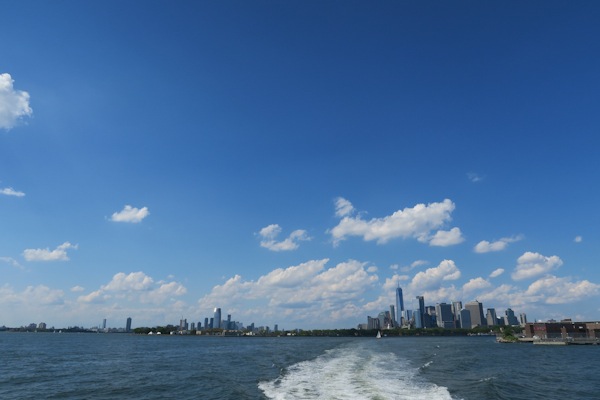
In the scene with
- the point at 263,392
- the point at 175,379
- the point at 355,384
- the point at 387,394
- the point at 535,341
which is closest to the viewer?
the point at 387,394

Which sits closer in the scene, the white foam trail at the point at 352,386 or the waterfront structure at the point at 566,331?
the white foam trail at the point at 352,386

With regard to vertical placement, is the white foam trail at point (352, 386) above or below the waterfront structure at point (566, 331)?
above

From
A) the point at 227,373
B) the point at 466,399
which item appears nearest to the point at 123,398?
the point at 227,373

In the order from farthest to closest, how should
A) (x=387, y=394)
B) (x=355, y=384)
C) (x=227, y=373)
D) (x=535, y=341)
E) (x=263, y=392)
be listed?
(x=535, y=341)
(x=227, y=373)
(x=355, y=384)
(x=263, y=392)
(x=387, y=394)

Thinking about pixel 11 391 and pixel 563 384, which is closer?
pixel 11 391

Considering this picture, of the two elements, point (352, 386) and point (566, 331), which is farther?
point (566, 331)

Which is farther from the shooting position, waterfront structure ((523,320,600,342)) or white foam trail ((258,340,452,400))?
waterfront structure ((523,320,600,342))

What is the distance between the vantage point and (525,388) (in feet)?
143

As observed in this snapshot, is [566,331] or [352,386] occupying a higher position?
[352,386]

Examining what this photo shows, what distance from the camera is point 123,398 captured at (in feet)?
114

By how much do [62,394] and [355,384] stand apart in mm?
29778

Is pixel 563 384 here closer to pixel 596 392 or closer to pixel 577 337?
pixel 596 392

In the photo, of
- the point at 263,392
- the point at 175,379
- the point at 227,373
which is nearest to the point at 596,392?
the point at 263,392

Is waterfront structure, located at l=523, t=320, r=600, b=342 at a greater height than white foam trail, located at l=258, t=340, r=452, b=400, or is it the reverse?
white foam trail, located at l=258, t=340, r=452, b=400
